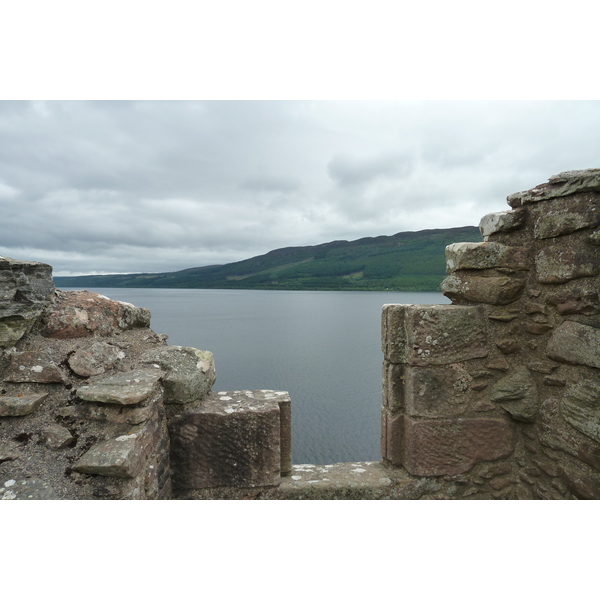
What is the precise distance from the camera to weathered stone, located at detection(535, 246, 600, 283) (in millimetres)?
2502

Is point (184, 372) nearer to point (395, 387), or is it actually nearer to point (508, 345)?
point (395, 387)

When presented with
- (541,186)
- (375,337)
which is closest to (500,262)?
(541,186)

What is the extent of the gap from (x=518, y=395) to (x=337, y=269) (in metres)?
116

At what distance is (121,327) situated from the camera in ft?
9.98

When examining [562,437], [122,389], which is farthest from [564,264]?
[122,389]

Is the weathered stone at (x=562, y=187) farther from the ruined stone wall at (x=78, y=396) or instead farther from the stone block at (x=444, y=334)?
the ruined stone wall at (x=78, y=396)

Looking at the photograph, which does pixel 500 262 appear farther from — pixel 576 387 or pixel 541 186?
pixel 576 387

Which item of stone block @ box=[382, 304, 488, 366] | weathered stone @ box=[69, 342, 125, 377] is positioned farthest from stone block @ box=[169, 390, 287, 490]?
stone block @ box=[382, 304, 488, 366]

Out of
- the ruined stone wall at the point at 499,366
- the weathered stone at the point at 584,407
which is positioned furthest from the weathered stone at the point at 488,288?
the weathered stone at the point at 584,407

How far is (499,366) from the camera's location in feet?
9.69

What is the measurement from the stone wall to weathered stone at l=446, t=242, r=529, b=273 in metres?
0.01

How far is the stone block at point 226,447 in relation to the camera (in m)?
2.75

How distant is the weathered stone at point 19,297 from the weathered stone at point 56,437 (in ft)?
2.12

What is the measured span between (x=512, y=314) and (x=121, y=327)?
3193mm
